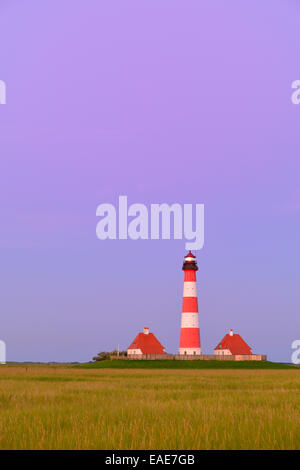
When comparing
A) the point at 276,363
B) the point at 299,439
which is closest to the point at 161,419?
the point at 299,439

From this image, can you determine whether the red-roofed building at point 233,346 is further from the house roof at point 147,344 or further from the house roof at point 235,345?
the house roof at point 147,344

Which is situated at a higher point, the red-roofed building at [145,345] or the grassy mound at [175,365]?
the red-roofed building at [145,345]

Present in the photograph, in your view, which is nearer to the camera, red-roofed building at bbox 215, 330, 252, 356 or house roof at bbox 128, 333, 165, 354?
house roof at bbox 128, 333, 165, 354

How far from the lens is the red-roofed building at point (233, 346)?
7560cm

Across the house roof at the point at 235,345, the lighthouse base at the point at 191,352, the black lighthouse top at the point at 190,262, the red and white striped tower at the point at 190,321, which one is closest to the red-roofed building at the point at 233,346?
the house roof at the point at 235,345

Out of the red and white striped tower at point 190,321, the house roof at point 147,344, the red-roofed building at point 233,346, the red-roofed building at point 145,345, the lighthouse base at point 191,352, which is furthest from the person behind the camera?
the red-roofed building at point 233,346

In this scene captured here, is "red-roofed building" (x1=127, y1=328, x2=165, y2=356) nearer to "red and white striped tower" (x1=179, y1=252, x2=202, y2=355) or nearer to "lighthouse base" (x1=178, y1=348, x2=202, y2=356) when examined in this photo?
"red and white striped tower" (x1=179, y1=252, x2=202, y2=355)

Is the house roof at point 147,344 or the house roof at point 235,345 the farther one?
the house roof at point 235,345

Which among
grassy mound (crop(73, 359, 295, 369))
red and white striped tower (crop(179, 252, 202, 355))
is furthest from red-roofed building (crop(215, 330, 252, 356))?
red and white striped tower (crop(179, 252, 202, 355))

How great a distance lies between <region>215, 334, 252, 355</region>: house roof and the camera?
7594 cm

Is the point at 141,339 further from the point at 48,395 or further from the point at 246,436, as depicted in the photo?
the point at 246,436
